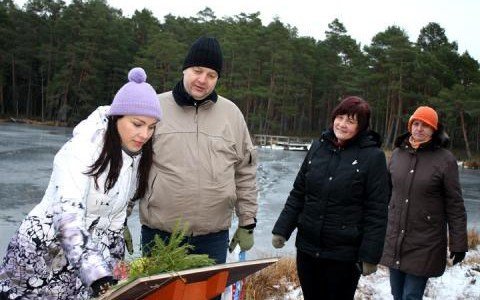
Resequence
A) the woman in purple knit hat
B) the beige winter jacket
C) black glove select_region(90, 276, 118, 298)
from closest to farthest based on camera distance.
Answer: black glove select_region(90, 276, 118, 298) → the woman in purple knit hat → the beige winter jacket

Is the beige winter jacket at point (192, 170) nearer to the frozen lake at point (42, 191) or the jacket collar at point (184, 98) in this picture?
the jacket collar at point (184, 98)

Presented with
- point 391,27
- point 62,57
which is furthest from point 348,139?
point 62,57

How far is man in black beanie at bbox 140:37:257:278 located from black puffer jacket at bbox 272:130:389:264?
573 mm

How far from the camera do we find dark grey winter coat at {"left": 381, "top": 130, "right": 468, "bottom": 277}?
11.3ft

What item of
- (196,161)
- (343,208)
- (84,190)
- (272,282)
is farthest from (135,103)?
(272,282)

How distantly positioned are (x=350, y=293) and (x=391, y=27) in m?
44.1

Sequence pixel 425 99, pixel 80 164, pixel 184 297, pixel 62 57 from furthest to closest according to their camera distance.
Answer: pixel 62 57
pixel 425 99
pixel 80 164
pixel 184 297

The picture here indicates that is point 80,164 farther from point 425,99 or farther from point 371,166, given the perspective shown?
point 425,99

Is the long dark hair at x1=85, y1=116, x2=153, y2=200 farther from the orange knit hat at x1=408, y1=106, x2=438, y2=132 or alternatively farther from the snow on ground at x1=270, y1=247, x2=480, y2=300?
the snow on ground at x1=270, y1=247, x2=480, y2=300

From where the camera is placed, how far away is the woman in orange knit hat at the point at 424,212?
3449 millimetres

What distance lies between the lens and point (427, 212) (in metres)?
3.49

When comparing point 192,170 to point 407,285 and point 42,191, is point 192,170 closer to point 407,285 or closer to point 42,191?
point 407,285

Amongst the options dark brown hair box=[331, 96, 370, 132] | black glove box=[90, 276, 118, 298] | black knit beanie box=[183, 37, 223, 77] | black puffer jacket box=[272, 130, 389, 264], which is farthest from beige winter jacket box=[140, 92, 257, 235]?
black glove box=[90, 276, 118, 298]

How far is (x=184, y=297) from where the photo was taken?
1.51 metres
